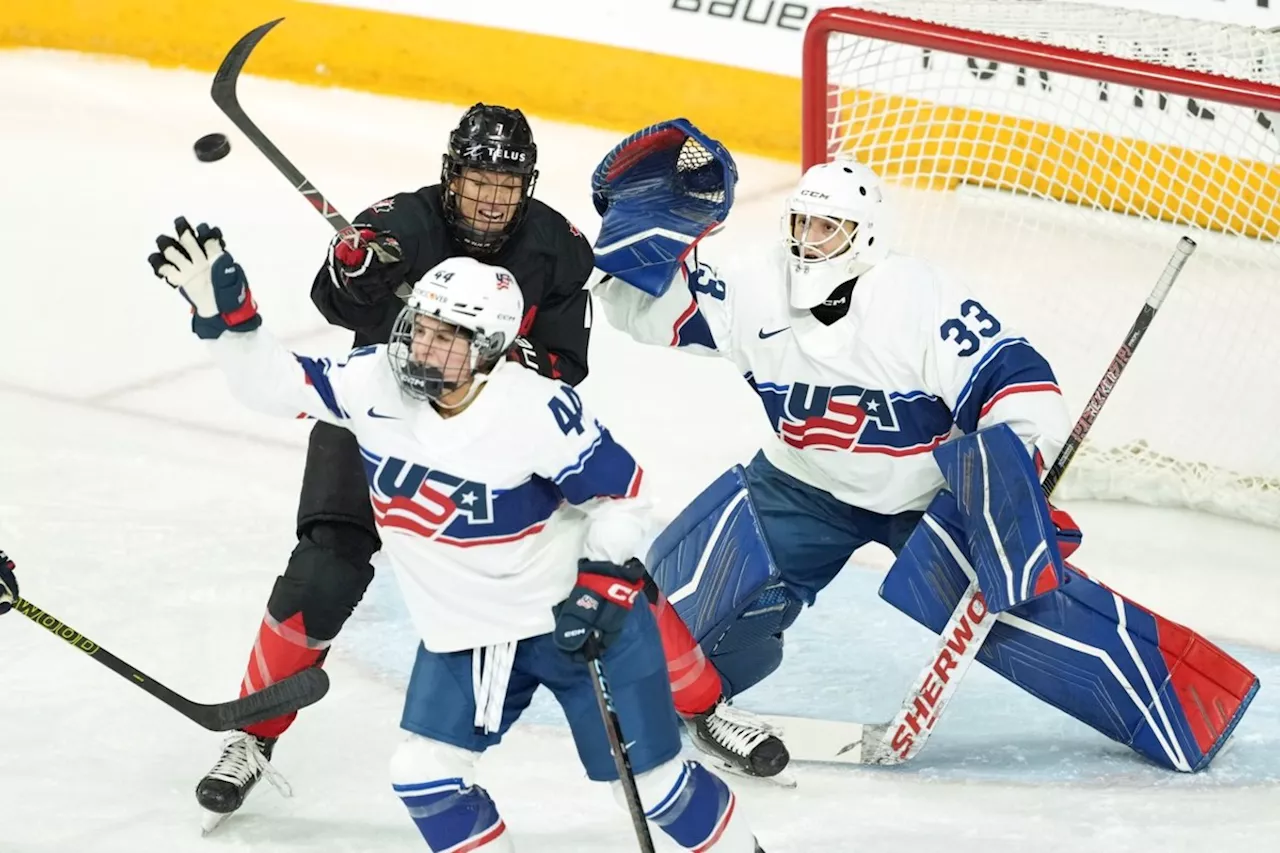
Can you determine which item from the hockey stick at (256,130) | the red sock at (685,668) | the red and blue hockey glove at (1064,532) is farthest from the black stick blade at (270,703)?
the red and blue hockey glove at (1064,532)

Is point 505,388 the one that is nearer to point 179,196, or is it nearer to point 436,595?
point 436,595

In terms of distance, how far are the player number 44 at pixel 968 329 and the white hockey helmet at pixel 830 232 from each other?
156 mm

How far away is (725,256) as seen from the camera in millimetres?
5215

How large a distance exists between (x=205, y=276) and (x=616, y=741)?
75 cm

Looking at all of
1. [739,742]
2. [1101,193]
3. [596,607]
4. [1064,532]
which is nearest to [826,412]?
[1064,532]

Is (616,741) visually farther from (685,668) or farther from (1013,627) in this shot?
(1013,627)

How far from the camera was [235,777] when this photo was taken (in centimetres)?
283

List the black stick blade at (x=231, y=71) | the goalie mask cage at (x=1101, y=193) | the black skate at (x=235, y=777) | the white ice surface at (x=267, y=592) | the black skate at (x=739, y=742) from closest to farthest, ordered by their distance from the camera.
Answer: the black skate at (x=235, y=777) → the white ice surface at (x=267, y=592) → the black skate at (x=739, y=742) → the black stick blade at (x=231, y=71) → the goalie mask cage at (x=1101, y=193)

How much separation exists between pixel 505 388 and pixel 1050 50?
62.4 inches

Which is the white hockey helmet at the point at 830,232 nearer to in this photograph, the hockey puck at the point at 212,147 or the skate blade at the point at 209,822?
the hockey puck at the point at 212,147

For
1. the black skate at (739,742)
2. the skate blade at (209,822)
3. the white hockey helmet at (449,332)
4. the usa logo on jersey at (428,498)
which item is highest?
the white hockey helmet at (449,332)

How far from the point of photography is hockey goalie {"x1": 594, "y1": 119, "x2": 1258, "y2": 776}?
2908mm

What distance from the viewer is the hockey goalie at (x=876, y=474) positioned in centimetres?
291

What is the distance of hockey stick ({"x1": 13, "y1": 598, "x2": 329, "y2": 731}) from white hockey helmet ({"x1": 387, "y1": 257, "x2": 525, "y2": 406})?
0.59 m
